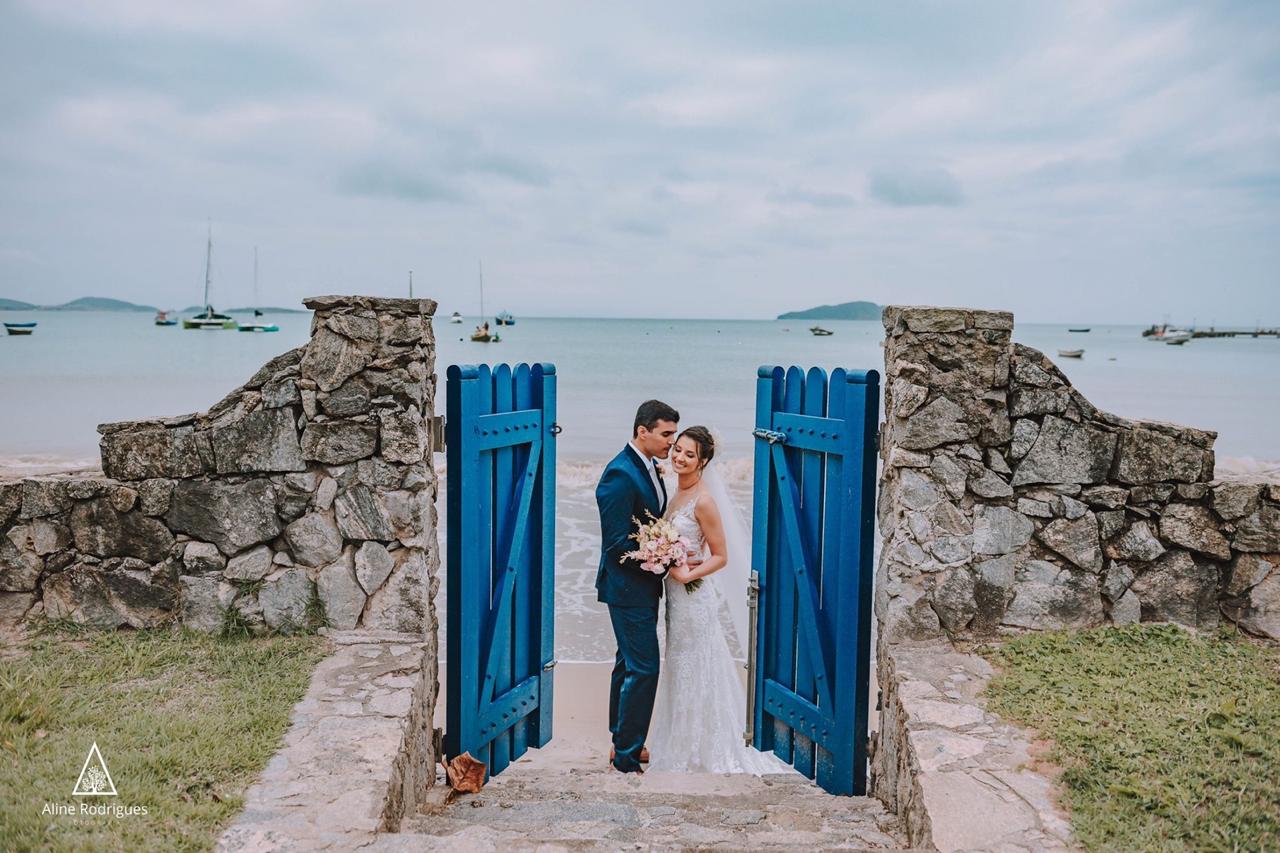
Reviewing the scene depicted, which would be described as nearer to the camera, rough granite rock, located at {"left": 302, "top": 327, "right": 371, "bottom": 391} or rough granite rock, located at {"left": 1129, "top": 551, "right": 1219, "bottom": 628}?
rough granite rock, located at {"left": 302, "top": 327, "right": 371, "bottom": 391}

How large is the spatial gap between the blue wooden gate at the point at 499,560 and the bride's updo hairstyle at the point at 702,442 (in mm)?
805

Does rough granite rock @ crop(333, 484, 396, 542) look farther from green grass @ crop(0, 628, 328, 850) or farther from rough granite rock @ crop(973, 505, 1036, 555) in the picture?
rough granite rock @ crop(973, 505, 1036, 555)

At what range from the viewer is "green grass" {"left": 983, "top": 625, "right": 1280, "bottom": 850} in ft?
10.8

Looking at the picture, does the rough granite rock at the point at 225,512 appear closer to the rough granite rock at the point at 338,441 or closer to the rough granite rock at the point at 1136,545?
the rough granite rock at the point at 338,441

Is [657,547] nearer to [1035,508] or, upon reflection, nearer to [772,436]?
[772,436]

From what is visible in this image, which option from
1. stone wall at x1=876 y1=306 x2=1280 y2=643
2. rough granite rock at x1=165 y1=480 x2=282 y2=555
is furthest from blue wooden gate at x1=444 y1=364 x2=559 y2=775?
stone wall at x1=876 y1=306 x2=1280 y2=643

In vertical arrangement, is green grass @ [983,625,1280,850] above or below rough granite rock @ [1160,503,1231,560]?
below

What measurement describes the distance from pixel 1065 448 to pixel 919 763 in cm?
208

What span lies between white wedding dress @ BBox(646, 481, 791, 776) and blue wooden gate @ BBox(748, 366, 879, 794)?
0.72 feet

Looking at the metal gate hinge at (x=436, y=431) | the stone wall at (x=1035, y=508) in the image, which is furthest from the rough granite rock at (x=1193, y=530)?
the metal gate hinge at (x=436, y=431)

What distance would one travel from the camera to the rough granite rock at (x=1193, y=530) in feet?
16.6

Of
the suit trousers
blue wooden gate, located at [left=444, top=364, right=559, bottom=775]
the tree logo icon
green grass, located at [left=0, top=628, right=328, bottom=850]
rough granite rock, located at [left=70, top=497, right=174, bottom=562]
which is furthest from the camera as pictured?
the suit trousers

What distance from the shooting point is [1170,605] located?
201 inches

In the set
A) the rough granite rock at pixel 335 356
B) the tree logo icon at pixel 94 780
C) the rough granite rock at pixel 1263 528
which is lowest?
the tree logo icon at pixel 94 780
